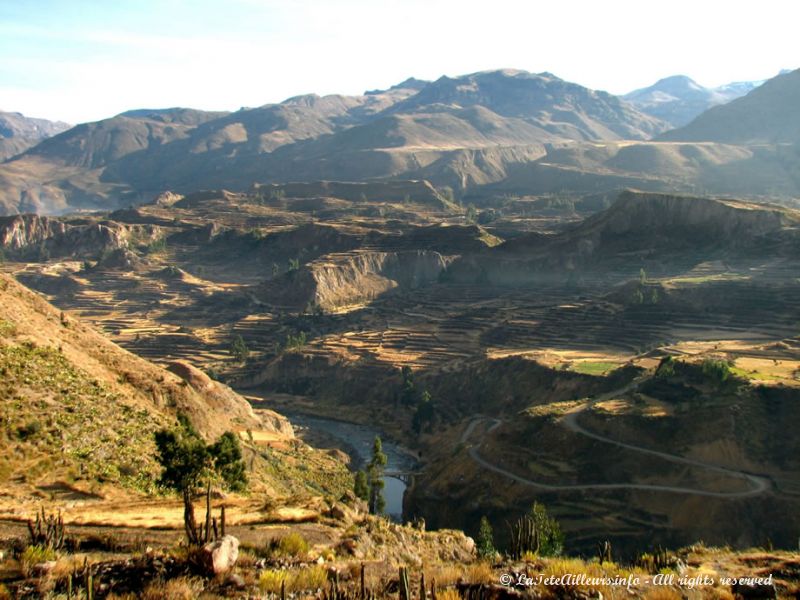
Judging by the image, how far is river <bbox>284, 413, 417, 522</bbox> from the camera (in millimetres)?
62031

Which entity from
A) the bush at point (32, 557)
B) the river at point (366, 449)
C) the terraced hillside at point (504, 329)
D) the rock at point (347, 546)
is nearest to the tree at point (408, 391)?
the terraced hillside at point (504, 329)

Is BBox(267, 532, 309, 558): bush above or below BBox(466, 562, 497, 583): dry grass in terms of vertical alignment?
below

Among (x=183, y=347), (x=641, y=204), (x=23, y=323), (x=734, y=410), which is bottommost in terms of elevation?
(x=183, y=347)

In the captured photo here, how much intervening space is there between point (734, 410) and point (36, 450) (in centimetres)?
4712

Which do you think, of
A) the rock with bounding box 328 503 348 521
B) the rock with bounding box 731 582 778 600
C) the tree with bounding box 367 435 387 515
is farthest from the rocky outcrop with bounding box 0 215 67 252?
the rock with bounding box 731 582 778 600

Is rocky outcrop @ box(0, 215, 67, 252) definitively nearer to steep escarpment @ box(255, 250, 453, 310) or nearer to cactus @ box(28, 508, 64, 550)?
steep escarpment @ box(255, 250, 453, 310)

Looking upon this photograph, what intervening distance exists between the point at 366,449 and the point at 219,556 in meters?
59.3

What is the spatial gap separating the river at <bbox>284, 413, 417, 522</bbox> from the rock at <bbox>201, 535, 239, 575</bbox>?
40.5 metres

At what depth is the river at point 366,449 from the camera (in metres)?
62.0

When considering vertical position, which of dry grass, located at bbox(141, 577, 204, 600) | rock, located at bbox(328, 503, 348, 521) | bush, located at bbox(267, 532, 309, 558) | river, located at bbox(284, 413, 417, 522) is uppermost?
dry grass, located at bbox(141, 577, 204, 600)

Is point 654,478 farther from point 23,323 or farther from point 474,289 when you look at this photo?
point 474,289

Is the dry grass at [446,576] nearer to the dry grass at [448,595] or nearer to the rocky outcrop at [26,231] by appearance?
the dry grass at [448,595]

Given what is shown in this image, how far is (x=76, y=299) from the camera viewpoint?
142 meters

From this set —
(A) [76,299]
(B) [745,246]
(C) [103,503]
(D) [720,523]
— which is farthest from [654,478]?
(A) [76,299]
